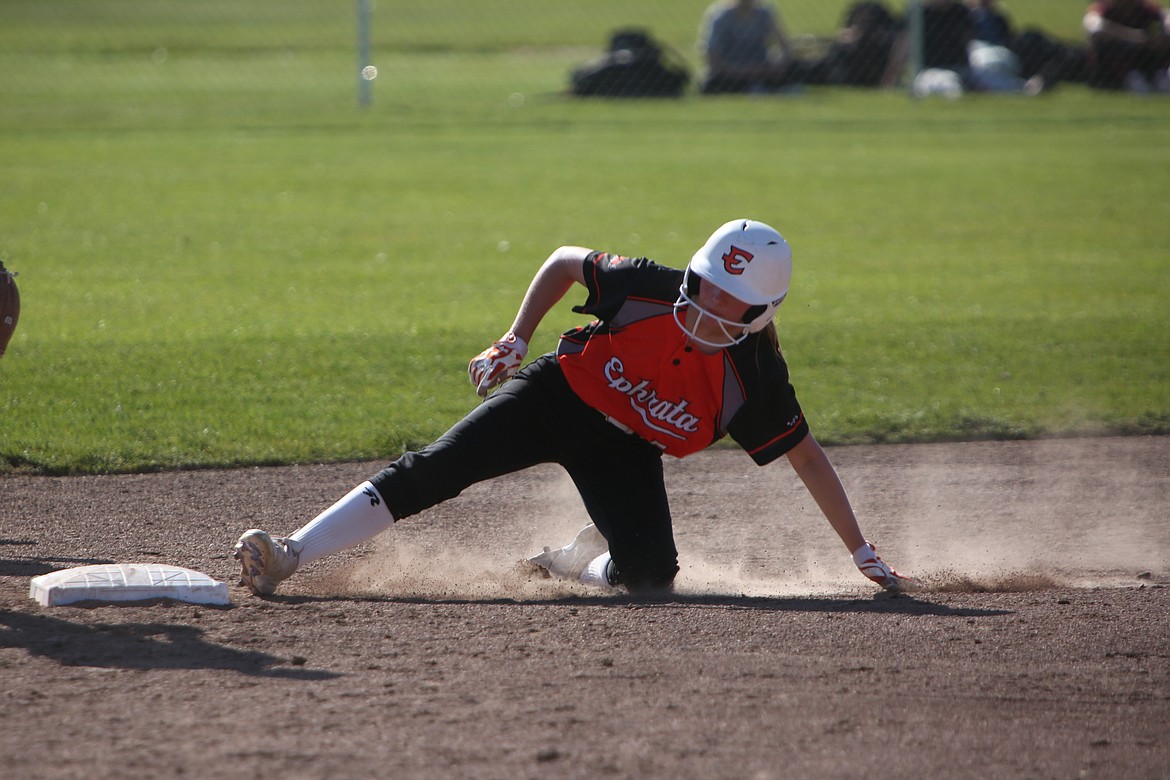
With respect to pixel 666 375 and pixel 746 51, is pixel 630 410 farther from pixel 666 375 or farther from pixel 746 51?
pixel 746 51

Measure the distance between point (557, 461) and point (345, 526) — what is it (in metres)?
0.84

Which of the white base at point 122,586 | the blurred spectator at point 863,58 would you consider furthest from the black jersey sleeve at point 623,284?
the blurred spectator at point 863,58

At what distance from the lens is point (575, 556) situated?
5.38 metres

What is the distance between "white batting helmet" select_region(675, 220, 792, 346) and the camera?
14.8 ft

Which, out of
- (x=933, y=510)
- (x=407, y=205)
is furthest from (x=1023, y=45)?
(x=933, y=510)

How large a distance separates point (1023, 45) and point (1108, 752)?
2324 cm

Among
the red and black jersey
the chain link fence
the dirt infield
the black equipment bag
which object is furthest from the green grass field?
the red and black jersey

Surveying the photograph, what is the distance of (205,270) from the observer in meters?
11.3

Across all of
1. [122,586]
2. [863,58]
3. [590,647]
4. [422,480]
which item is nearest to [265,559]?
[122,586]

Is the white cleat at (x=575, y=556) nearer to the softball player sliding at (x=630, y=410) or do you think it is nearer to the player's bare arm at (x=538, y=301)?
the softball player sliding at (x=630, y=410)

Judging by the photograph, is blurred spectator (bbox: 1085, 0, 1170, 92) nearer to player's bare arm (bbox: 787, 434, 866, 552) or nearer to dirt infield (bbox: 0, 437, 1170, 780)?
dirt infield (bbox: 0, 437, 1170, 780)

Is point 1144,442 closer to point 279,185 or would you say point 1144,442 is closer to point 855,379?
point 855,379

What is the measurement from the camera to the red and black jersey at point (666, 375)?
184 inches

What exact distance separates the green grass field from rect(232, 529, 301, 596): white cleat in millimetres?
2146
